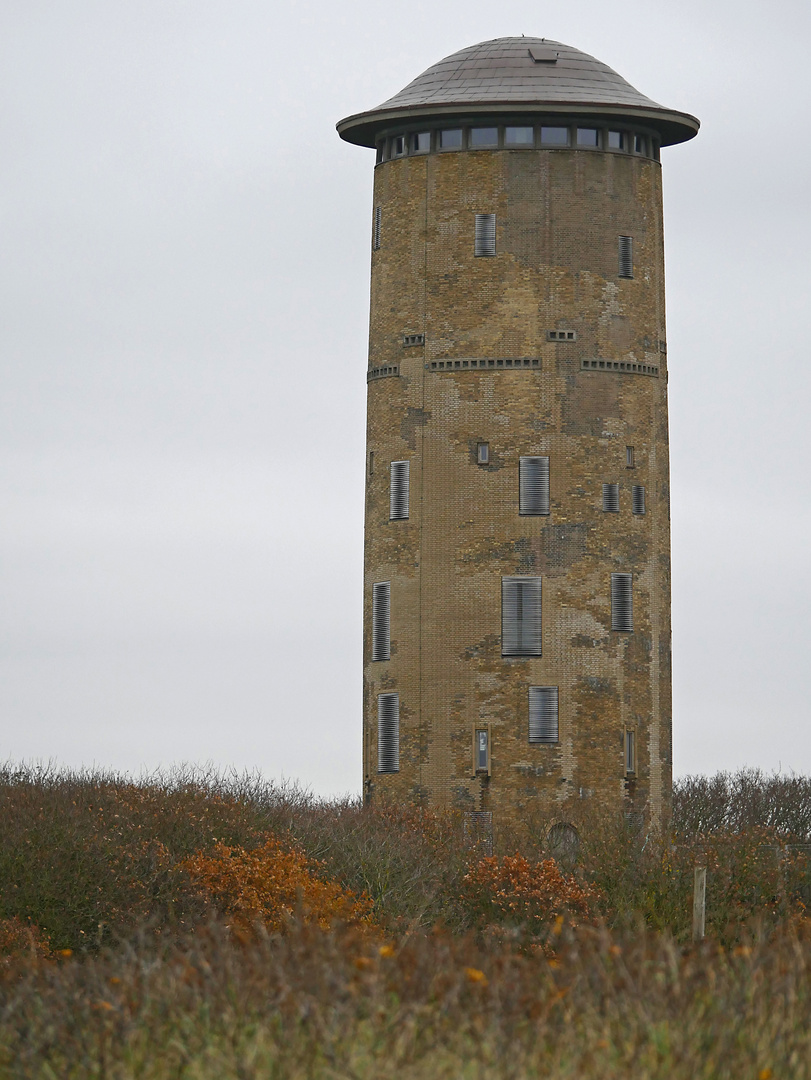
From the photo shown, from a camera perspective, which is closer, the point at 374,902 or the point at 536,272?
the point at 374,902

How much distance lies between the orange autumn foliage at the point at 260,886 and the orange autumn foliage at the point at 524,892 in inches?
118

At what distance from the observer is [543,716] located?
61938 mm

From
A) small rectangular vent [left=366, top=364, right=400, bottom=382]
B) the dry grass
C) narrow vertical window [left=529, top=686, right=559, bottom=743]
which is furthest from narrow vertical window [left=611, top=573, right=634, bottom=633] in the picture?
the dry grass

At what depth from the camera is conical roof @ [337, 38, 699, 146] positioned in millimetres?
62594

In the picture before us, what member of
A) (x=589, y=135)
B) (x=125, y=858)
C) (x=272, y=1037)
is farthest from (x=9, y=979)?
(x=589, y=135)

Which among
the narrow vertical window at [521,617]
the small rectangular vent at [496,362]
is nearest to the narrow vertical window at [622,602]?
the narrow vertical window at [521,617]

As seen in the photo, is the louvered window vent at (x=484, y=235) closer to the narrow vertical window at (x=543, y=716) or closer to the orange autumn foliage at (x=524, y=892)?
the narrow vertical window at (x=543, y=716)

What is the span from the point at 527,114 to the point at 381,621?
1453 cm

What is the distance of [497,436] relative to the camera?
62812mm

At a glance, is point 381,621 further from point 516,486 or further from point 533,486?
point 533,486

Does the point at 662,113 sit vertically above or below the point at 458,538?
above

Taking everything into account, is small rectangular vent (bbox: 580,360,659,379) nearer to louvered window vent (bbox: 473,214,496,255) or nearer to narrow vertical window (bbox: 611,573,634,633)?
louvered window vent (bbox: 473,214,496,255)

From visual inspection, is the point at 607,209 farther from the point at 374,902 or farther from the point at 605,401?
the point at 374,902

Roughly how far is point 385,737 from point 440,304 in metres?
12.1
